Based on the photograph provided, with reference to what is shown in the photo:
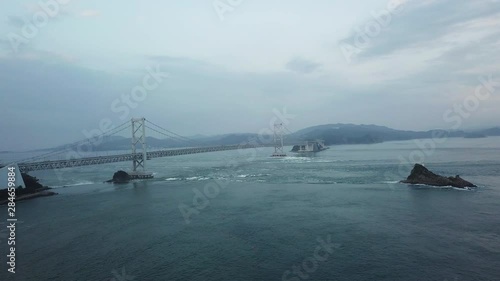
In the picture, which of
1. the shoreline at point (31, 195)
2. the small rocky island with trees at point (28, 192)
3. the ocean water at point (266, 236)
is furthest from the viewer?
the small rocky island with trees at point (28, 192)

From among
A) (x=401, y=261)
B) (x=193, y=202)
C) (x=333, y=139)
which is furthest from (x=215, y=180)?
(x=333, y=139)

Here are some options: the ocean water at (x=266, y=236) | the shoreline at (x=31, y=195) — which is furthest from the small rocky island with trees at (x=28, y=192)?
the ocean water at (x=266, y=236)

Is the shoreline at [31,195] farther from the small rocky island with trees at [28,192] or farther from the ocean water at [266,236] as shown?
the ocean water at [266,236]

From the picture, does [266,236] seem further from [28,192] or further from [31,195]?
[28,192]

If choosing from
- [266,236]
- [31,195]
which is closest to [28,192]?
[31,195]

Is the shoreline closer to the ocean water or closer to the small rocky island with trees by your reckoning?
the small rocky island with trees

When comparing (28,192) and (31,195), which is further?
(28,192)

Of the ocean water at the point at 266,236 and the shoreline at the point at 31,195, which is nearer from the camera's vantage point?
the ocean water at the point at 266,236

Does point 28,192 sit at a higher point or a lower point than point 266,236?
higher

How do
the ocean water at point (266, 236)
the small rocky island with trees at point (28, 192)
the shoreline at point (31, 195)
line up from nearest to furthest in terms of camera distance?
A: the ocean water at point (266, 236) < the shoreline at point (31, 195) < the small rocky island with trees at point (28, 192)
